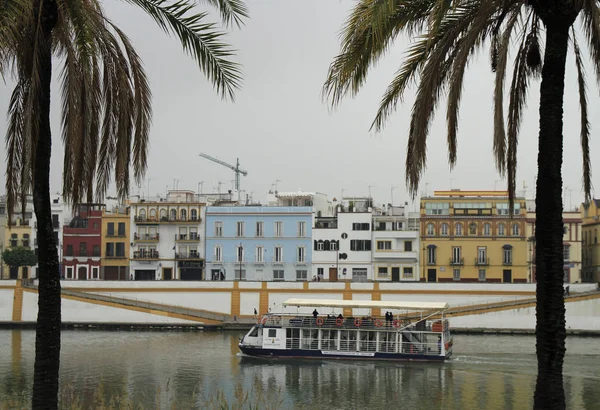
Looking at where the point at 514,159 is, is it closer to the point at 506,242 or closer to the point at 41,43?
the point at 41,43

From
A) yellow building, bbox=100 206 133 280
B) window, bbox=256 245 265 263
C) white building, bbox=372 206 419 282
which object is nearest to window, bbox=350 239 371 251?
white building, bbox=372 206 419 282

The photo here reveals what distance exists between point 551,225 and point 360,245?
222ft

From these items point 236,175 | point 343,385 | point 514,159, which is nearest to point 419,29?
point 514,159

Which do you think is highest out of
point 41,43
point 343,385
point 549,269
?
point 41,43

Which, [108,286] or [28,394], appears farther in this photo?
[108,286]

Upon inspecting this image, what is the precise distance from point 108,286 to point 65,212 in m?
20.2

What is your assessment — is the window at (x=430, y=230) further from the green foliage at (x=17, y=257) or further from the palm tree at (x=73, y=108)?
the palm tree at (x=73, y=108)

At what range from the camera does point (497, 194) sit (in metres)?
79.3

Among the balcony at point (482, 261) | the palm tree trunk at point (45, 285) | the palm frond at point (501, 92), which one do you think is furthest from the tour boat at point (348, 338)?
the palm tree trunk at point (45, 285)

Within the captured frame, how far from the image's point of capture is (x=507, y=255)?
77375 millimetres

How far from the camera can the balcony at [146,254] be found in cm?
8212

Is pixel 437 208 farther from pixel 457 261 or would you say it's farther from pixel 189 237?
pixel 189 237

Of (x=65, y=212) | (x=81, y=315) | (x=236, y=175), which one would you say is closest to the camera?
(x=81, y=315)

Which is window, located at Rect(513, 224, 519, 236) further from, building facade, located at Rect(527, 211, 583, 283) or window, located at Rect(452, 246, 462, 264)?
window, located at Rect(452, 246, 462, 264)
